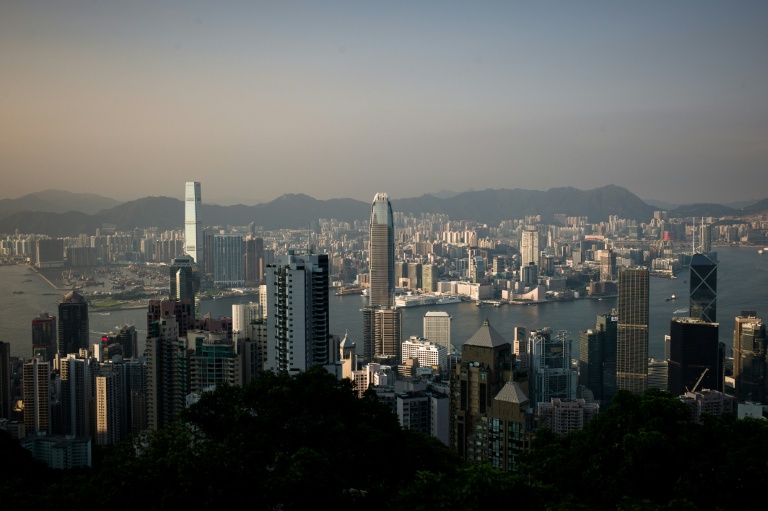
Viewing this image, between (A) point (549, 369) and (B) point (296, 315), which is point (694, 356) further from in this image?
(B) point (296, 315)

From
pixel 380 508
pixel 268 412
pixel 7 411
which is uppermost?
pixel 268 412

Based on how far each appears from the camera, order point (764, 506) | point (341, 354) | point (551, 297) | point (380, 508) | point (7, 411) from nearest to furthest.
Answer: point (764, 506)
point (380, 508)
point (7, 411)
point (341, 354)
point (551, 297)

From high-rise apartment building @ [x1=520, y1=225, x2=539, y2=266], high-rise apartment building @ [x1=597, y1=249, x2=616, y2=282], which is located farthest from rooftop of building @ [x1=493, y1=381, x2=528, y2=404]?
high-rise apartment building @ [x1=520, y1=225, x2=539, y2=266]

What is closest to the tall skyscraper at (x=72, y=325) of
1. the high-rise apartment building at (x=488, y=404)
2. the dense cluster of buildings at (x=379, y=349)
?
the dense cluster of buildings at (x=379, y=349)

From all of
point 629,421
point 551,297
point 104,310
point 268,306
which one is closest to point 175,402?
point 268,306

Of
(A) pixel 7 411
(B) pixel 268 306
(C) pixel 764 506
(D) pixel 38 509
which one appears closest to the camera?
(C) pixel 764 506

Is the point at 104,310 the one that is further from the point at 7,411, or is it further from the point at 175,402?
the point at 175,402

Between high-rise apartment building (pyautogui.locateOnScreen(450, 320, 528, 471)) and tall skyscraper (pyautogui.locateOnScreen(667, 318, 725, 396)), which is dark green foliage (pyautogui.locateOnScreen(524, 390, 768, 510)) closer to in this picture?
high-rise apartment building (pyautogui.locateOnScreen(450, 320, 528, 471))
